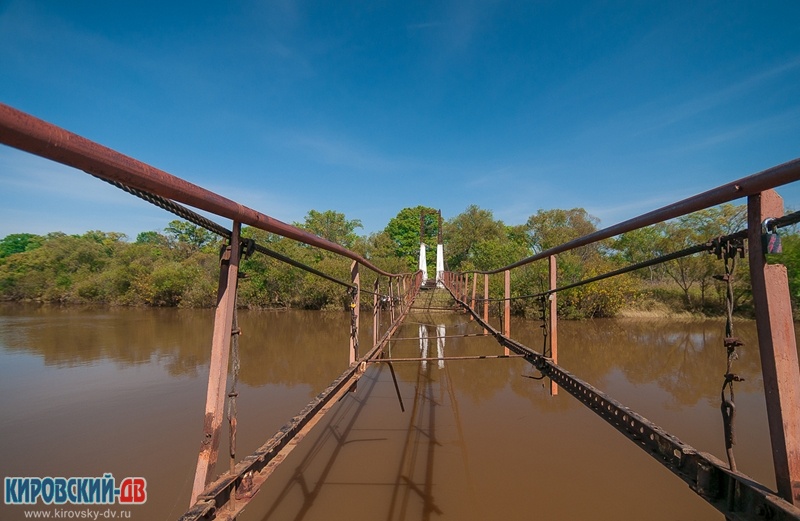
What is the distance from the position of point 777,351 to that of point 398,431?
162 inches

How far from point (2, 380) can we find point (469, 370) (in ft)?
27.1

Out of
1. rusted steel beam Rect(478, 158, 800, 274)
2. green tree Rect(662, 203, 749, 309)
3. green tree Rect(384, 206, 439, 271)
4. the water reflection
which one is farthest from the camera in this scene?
green tree Rect(384, 206, 439, 271)

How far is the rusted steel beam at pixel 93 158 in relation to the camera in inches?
19.2

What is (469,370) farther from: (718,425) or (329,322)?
(329,322)

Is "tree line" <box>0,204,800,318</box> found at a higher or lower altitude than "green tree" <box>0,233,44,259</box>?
lower

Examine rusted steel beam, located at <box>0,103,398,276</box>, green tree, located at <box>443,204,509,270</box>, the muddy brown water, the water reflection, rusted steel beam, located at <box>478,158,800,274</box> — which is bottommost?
the muddy brown water

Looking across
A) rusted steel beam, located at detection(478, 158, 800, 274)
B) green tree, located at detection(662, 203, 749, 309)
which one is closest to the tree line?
green tree, located at detection(662, 203, 749, 309)

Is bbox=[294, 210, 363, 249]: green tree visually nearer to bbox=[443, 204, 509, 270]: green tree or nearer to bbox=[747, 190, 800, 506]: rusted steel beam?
bbox=[443, 204, 509, 270]: green tree

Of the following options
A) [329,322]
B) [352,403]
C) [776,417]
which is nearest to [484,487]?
[352,403]

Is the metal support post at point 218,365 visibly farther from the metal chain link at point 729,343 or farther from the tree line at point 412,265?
the tree line at point 412,265

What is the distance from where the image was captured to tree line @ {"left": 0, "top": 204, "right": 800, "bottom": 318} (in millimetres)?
14109

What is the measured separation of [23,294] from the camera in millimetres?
27109

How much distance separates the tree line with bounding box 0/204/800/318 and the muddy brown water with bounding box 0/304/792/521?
1.75 m

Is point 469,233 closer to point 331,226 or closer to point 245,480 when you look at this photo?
point 331,226
